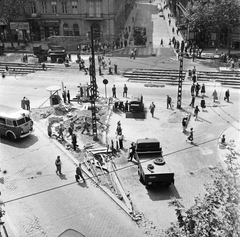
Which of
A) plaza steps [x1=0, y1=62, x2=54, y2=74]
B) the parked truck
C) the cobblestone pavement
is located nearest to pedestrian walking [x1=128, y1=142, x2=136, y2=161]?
the parked truck

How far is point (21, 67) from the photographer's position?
48.7 metres

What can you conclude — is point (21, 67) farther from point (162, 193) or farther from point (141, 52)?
point (162, 193)

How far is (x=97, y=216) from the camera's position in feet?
55.0

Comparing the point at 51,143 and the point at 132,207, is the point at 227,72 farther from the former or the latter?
the point at 132,207

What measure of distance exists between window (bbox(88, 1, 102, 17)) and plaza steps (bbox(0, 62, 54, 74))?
16.6 m

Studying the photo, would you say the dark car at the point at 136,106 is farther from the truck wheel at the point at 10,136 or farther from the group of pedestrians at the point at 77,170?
the group of pedestrians at the point at 77,170

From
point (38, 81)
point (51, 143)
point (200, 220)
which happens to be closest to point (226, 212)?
point (200, 220)

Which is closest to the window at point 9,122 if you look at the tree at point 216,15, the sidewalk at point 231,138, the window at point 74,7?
the sidewalk at point 231,138

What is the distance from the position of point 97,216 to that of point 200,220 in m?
8.43

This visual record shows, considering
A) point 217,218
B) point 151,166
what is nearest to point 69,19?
point 151,166

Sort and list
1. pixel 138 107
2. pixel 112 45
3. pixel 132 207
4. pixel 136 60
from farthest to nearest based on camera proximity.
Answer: pixel 112 45
pixel 136 60
pixel 138 107
pixel 132 207

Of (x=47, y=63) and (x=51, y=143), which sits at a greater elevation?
(x=47, y=63)

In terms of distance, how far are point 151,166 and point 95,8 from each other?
46.1m

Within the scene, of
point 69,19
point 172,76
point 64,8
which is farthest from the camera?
point 69,19
